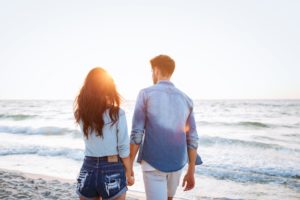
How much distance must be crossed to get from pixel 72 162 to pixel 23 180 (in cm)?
400

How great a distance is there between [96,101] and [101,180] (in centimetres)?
63

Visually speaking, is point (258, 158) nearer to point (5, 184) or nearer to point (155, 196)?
point (5, 184)

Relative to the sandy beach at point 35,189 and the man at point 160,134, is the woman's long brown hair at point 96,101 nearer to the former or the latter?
the man at point 160,134

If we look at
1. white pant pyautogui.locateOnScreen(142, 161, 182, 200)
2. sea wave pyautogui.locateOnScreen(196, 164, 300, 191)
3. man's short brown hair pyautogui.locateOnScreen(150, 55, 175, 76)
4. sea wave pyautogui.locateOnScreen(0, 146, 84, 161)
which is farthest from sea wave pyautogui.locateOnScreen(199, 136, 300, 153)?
man's short brown hair pyautogui.locateOnScreen(150, 55, 175, 76)

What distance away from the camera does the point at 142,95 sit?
3029mm

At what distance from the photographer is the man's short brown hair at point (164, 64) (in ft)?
10.1

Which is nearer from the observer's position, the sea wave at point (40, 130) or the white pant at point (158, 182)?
the white pant at point (158, 182)

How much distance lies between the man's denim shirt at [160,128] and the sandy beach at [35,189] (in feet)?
12.7

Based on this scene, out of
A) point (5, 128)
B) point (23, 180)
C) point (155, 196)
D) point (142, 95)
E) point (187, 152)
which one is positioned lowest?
point (5, 128)

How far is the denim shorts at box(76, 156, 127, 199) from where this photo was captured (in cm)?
A: 265

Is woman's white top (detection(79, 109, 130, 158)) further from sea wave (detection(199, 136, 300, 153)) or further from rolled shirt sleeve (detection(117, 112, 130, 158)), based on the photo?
sea wave (detection(199, 136, 300, 153))

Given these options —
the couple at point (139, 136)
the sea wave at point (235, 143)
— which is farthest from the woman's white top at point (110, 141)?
the sea wave at point (235, 143)

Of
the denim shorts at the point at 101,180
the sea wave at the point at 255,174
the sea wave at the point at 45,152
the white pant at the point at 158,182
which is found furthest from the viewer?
the sea wave at the point at 45,152

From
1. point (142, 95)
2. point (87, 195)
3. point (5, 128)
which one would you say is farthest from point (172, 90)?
point (5, 128)
